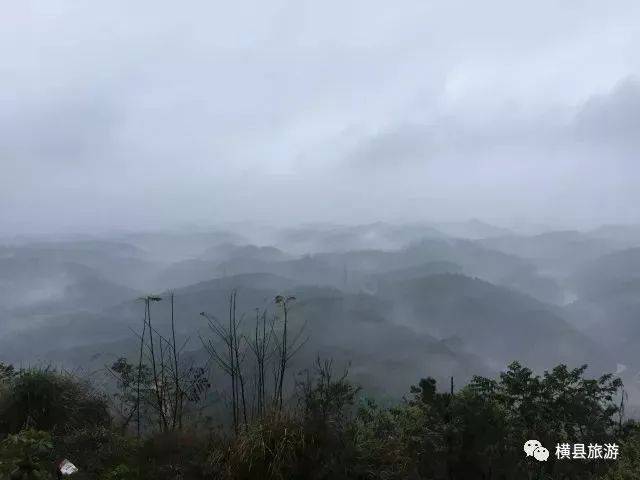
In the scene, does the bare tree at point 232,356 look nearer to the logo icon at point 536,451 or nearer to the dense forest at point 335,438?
the dense forest at point 335,438

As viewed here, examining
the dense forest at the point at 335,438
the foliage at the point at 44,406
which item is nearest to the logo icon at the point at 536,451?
the dense forest at the point at 335,438

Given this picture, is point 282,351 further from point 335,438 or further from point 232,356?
point 335,438

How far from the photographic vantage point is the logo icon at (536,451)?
725 cm

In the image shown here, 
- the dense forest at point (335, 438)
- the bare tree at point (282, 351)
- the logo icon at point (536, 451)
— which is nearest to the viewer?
the dense forest at point (335, 438)

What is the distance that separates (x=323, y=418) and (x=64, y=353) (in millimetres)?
186476

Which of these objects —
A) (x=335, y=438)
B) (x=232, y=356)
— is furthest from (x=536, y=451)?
(x=232, y=356)

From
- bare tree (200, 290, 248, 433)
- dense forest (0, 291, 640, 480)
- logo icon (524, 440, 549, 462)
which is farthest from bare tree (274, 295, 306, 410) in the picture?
logo icon (524, 440, 549, 462)

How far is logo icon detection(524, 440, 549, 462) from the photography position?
286 inches

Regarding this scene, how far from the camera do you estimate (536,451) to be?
7312mm

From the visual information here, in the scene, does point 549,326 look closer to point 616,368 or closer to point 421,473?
point 616,368

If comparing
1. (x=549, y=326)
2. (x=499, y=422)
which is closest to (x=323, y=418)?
(x=499, y=422)

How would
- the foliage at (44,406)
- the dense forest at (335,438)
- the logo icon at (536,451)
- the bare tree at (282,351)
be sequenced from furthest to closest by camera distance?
the foliage at (44,406), the bare tree at (282,351), the logo icon at (536,451), the dense forest at (335,438)

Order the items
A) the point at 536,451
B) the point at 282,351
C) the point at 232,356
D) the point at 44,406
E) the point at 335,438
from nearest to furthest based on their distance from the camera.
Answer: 1. the point at 335,438
2. the point at 536,451
3. the point at 232,356
4. the point at 282,351
5. the point at 44,406

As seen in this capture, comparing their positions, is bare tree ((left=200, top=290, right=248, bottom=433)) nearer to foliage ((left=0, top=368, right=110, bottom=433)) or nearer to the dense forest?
the dense forest
